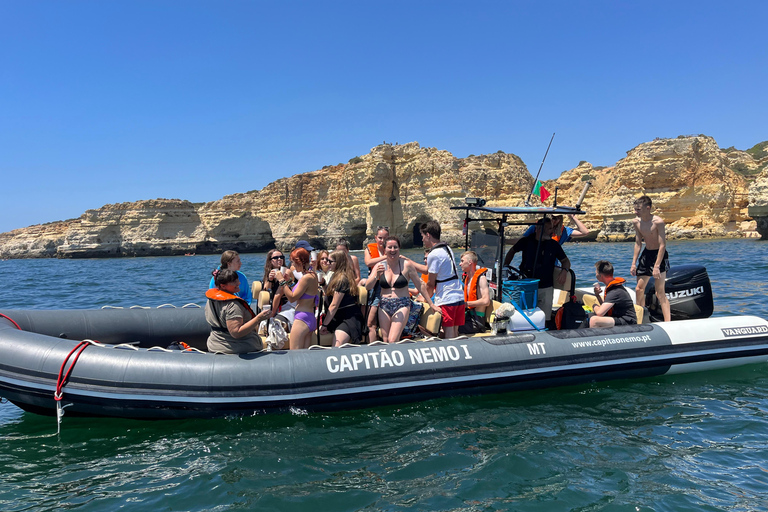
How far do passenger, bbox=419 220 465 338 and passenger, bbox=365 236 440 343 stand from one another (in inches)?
5.4

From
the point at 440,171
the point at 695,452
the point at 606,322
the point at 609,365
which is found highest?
the point at 440,171

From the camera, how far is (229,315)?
15.4 ft

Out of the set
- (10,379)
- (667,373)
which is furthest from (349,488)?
(667,373)

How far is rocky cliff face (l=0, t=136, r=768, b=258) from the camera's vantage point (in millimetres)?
41844

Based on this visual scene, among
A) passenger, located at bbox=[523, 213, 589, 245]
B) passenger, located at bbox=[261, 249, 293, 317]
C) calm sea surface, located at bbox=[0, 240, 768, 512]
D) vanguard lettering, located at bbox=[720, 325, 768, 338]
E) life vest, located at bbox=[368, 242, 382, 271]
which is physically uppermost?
passenger, located at bbox=[523, 213, 589, 245]

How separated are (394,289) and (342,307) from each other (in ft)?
1.91

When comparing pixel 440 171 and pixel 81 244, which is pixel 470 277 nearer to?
A: pixel 440 171

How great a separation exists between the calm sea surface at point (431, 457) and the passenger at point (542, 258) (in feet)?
3.75

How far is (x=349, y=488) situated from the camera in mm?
3686

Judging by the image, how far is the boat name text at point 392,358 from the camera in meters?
4.94

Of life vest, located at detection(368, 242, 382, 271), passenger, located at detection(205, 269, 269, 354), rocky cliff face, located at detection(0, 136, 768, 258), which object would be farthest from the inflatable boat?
rocky cliff face, located at detection(0, 136, 768, 258)

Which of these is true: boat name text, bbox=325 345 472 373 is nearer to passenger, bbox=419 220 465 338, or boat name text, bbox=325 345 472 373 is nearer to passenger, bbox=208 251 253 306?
passenger, bbox=419 220 465 338

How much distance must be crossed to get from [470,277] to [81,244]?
204ft

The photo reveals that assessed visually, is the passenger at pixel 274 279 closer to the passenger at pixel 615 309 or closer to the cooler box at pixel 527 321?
the cooler box at pixel 527 321
